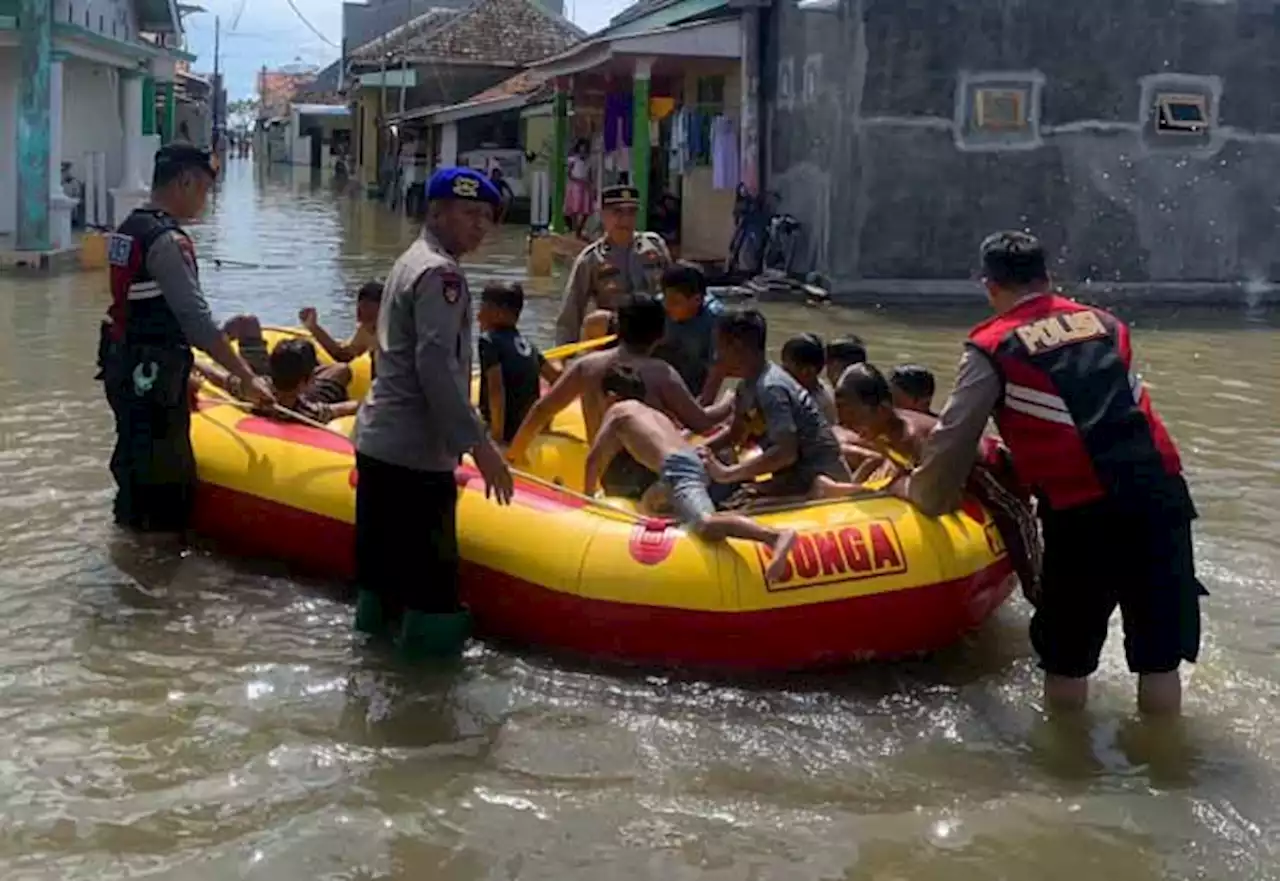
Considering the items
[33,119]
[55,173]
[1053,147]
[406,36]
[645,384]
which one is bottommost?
[645,384]

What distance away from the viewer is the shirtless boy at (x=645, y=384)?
6.48 m

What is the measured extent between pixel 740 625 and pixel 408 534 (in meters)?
1.17

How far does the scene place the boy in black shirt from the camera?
7.00m

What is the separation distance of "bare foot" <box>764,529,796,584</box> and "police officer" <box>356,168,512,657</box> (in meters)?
0.92

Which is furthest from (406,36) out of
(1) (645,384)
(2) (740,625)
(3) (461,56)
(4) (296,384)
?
(2) (740,625)

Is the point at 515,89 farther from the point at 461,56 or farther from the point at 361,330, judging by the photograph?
the point at 361,330

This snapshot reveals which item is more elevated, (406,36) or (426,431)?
(406,36)

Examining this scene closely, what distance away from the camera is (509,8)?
133 ft

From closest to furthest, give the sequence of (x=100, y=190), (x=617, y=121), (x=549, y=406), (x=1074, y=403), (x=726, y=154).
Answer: (x=1074, y=403) < (x=549, y=406) < (x=726, y=154) < (x=617, y=121) < (x=100, y=190)

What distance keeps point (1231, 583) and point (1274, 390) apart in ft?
18.7

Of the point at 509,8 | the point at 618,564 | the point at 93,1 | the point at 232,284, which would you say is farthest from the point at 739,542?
the point at 509,8

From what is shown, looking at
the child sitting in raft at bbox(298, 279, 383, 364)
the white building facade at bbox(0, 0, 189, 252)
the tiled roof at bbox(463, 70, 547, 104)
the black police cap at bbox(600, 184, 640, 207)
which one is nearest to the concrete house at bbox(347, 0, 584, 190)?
the tiled roof at bbox(463, 70, 547, 104)

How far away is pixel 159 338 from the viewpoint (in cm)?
639

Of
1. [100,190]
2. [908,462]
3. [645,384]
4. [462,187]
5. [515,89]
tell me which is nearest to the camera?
[462,187]
